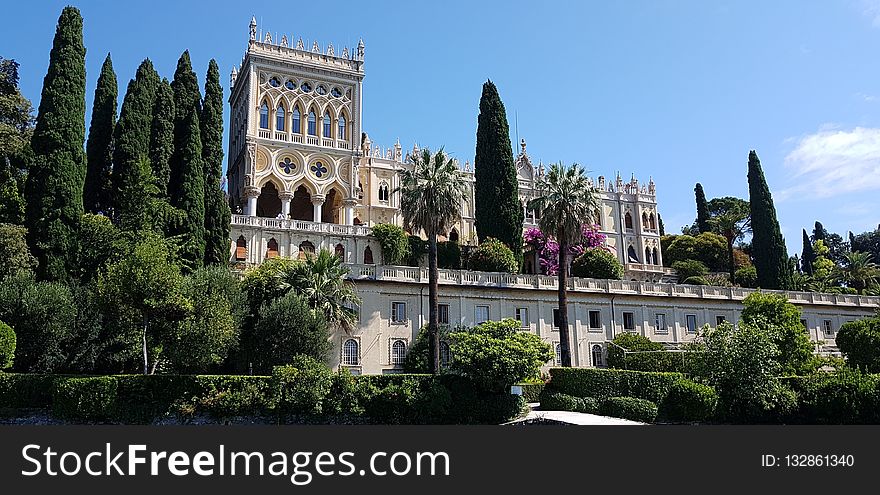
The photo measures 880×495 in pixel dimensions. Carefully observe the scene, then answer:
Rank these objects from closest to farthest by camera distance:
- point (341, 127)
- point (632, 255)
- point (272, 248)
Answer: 1. point (272, 248)
2. point (341, 127)
3. point (632, 255)

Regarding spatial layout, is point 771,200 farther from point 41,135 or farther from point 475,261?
point 41,135

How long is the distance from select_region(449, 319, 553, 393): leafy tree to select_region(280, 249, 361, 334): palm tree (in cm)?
828

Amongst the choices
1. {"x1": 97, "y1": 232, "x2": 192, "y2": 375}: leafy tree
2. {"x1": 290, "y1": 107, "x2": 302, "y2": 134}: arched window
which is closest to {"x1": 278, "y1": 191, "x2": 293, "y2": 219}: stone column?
{"x1": 290, "y1": 107, "x2": 302, "y2": 134}: arched window

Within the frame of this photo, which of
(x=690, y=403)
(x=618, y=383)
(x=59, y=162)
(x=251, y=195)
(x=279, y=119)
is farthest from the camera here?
(x=279, y=119)

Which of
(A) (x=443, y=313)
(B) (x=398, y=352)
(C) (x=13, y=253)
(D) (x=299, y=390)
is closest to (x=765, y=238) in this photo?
(A) (x=443, y=313)

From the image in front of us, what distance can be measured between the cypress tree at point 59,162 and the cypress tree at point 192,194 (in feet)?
16.9

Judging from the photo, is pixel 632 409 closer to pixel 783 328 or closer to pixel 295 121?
pixel 783 328

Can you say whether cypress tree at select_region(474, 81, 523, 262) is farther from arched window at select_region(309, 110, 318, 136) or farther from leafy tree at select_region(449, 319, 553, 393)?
leafy tree at select_region(449, 319, 553, 393)

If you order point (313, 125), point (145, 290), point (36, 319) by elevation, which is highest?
point (313, 125)

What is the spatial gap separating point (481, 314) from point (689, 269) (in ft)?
120

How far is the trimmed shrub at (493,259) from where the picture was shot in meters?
47.9

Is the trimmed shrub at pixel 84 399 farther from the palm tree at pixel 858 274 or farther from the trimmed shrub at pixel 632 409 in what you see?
the palm tree at pixel 858 274

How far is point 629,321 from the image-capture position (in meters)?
47.3

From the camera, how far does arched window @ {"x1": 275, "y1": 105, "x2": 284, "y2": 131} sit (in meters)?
60.3
